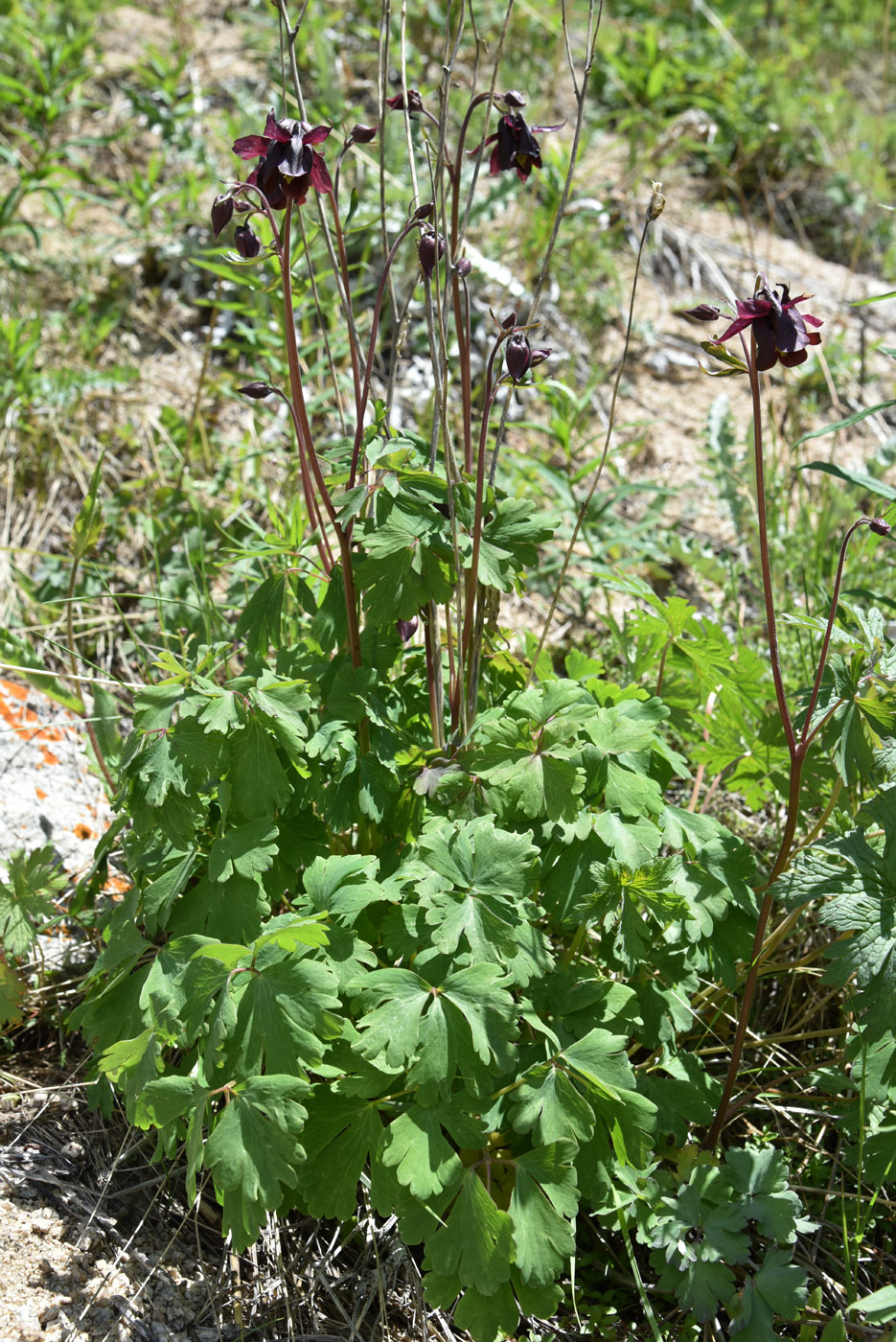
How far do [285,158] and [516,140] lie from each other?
431 millimetres

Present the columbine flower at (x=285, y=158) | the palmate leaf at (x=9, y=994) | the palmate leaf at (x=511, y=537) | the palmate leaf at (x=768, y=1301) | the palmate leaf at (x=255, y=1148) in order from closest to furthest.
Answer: the palmate leaf at (x=255, y=1148) → the columbine flower at (x=285, y=158) → the palmate leaf at (x=768, y=1301) → the palmate leaf at (x=511, y=537) → the palmate leaf at (x=9, y=994)

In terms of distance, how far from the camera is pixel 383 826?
185 centimetres

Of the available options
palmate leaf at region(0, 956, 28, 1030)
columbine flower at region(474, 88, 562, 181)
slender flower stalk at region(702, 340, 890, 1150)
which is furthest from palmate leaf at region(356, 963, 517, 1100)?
columbine flower at region(474, 88, 562, 181)

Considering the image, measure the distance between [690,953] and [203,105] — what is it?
15.4 ft

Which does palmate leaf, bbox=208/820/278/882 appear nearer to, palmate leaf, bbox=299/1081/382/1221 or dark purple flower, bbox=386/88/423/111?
palmate leaf, bbox=299/1081/382/1221

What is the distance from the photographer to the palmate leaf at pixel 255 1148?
1374mm

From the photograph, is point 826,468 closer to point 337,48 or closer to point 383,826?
point 383,826

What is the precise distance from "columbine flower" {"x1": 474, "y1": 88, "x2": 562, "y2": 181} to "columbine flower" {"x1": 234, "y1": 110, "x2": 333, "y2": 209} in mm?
326

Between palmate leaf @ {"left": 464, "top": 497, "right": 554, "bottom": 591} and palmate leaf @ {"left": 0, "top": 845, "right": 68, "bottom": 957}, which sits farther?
palmate leaf @ {"left": 0, "top": 845, "right": 68, "bottom": 957}

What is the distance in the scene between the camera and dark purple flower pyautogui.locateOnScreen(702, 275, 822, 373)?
1.43m

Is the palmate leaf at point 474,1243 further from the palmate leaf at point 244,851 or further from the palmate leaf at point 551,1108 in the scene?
the palmate leaf at point 244,851

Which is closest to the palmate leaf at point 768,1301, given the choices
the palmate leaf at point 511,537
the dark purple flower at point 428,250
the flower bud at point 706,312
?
the palmate leaf at point 511,537

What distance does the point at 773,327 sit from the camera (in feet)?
4.75

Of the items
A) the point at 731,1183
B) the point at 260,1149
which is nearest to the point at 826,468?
the point at 731,1183
